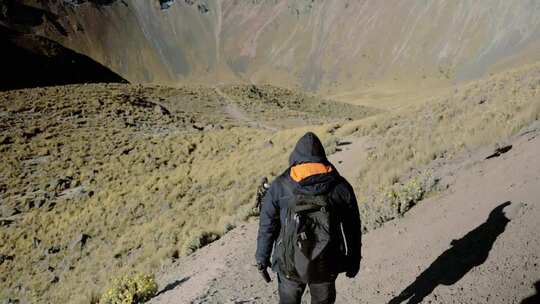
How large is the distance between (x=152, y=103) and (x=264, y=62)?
2910 inches

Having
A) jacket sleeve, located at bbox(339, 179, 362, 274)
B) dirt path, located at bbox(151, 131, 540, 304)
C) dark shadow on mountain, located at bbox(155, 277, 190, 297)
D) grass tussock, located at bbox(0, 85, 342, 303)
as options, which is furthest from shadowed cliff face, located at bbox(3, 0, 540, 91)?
jacket sleeve, located at bbox(339, 179, 362, 274)

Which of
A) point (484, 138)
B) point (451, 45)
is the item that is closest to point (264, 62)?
point (451, 45)

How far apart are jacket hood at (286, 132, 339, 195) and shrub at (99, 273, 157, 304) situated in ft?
17.5

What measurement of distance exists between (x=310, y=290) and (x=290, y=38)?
116 meters

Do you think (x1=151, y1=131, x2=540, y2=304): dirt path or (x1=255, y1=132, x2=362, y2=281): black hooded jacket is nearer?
(x1=255, y1=132, x2=362, y2=281): black hooded jacket

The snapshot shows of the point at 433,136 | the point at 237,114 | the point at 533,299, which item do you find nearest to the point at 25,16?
the point at 237,114

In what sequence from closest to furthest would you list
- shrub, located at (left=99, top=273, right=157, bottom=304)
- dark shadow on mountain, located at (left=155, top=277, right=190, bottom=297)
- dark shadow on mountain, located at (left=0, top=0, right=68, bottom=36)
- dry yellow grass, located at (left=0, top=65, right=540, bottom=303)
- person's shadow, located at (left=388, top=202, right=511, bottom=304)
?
person's shadow, located at (left=388, top=202, right=511, bottom=304)
shrub, located at (left=99, top=273, right=157, bottom=304)
dark shadow on mountain, located at (left=155, top=277, right=190, bottom=297)
dry yellow grass, located at (left=0, top=65, right=540, bottom=303)
dark shadow on mountain, located at (left=0, top=0, right=68, bottom=36)

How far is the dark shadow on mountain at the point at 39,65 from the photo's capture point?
67438 mm

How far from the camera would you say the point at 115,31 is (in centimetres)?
11988

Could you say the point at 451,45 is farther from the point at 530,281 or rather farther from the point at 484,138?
the point at 530,281

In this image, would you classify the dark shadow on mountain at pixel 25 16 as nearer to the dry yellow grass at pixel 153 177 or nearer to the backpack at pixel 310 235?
the dry yellow grass at pixel 153 177

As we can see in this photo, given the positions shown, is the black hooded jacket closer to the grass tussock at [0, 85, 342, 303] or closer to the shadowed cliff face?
the grass tussock at [0, 85, 342, 303]

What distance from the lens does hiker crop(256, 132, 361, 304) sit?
3.71 m

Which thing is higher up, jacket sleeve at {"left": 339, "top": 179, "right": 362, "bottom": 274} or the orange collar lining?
the orange collar lining
